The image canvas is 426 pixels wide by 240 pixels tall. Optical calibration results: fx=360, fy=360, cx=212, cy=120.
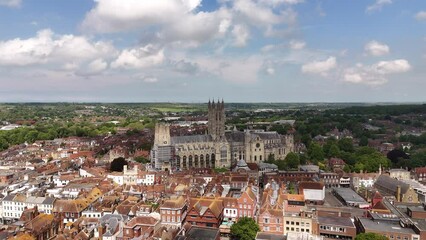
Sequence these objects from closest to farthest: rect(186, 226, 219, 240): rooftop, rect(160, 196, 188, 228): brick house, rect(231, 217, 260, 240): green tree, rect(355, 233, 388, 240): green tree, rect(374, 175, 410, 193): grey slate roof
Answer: rect(355, 233, 388, 240): green tree < rect(186, 226, 219, 240): rooftop < rect(231, 217, 260, 240): green tree < rect(160, 196, 188, 228): brick house < rect(374, 175, 410, 193): grey slate roof

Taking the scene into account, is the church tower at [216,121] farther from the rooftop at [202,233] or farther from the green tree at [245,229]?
the green tree at [245,229]

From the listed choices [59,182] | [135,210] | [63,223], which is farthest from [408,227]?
[59,182]

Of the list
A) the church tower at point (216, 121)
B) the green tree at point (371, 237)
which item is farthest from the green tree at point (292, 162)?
the green tree at point (371, 237)

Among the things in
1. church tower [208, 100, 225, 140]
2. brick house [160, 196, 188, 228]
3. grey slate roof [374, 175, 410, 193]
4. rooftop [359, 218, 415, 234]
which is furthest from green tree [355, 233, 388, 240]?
church tower [208, 100, 225, 140]

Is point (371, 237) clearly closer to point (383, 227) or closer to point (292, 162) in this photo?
point (383, 227)

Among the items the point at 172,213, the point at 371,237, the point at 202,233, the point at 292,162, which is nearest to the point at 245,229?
the point at 202,233

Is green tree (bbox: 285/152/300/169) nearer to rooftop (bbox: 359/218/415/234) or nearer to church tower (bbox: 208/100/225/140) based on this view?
church tower (bbox: 208/100/225/140)

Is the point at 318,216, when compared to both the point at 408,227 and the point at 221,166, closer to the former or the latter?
the point at 408,227
